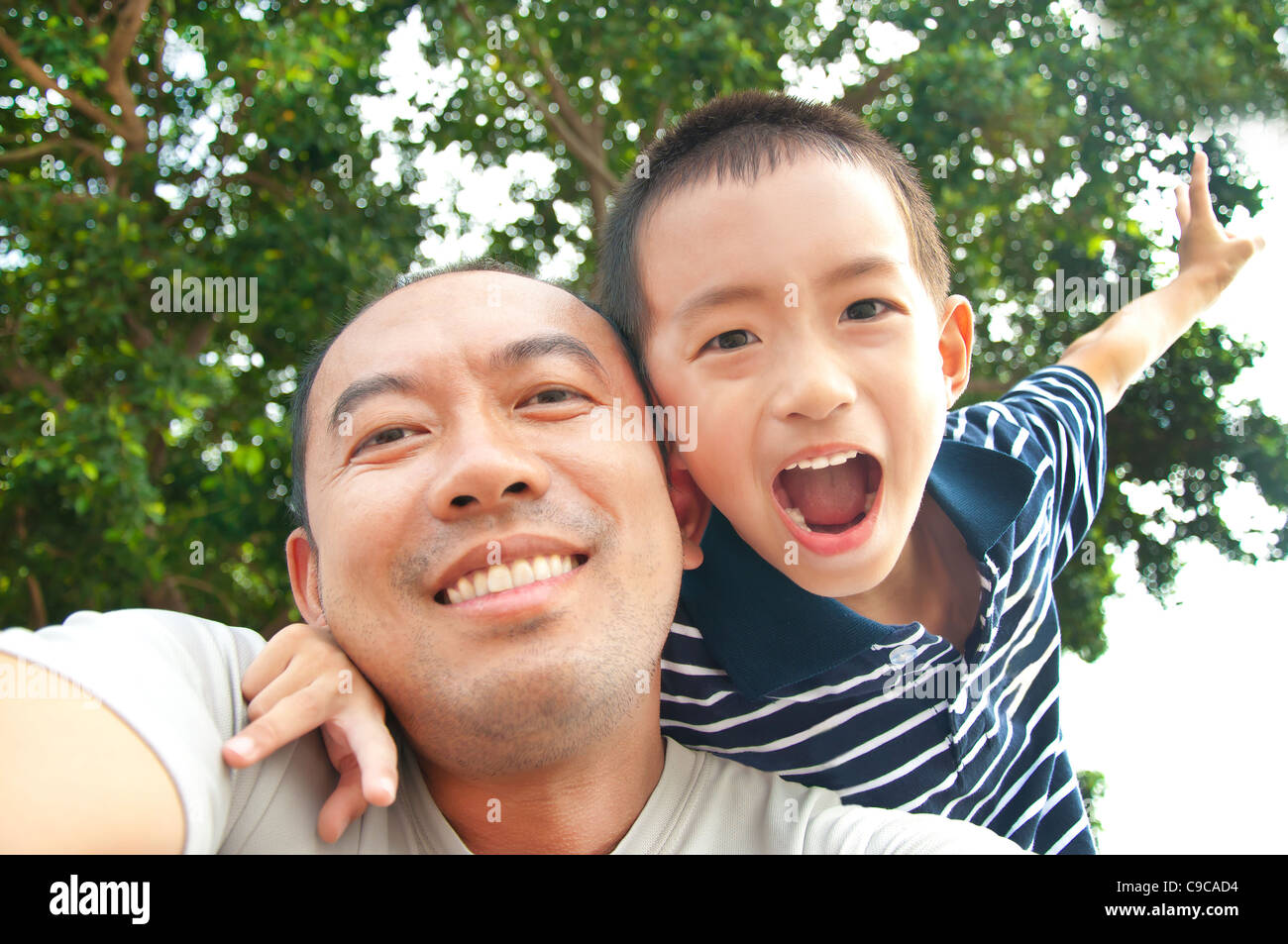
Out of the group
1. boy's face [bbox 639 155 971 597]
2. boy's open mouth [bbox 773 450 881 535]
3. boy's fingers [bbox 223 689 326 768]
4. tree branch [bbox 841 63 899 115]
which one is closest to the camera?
boy's fingers [bbox 223 689 326 768]

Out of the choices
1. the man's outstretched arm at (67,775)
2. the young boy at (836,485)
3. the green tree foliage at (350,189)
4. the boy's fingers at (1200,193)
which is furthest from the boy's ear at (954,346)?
the green tree foliage at (350,189)

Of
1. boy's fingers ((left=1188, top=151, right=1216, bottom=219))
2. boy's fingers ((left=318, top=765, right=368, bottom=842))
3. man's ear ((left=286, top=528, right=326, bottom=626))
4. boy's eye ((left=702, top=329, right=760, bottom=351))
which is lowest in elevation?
boy's fingers ((left=318, top=765, right=368, bottom=842))

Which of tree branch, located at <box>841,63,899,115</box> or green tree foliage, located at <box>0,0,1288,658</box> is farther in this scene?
tree branch, located at <box>841,63,899,115</box>

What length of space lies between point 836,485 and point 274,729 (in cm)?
110

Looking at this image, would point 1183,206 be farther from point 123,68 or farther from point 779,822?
point 123,68

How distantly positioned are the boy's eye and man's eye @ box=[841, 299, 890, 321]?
0.56 feet

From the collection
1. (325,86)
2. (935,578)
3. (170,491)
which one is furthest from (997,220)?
(170,491)

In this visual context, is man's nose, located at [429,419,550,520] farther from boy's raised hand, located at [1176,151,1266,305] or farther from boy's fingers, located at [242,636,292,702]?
boy's raised hand, located at [1176,151,1266,305]

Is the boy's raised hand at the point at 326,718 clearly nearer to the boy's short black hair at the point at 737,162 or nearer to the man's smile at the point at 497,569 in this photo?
the man's smile at the point at 497,569

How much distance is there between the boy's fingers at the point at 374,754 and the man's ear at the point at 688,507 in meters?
0.64

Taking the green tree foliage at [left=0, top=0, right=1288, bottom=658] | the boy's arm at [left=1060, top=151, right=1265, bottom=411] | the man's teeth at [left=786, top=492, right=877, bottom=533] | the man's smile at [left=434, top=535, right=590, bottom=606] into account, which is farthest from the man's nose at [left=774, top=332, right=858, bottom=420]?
the green tree foliage at [left=0, top=0, right=1288, bottom=658]

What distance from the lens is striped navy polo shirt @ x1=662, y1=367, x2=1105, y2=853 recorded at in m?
1.77

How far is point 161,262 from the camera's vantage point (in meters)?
4.38
